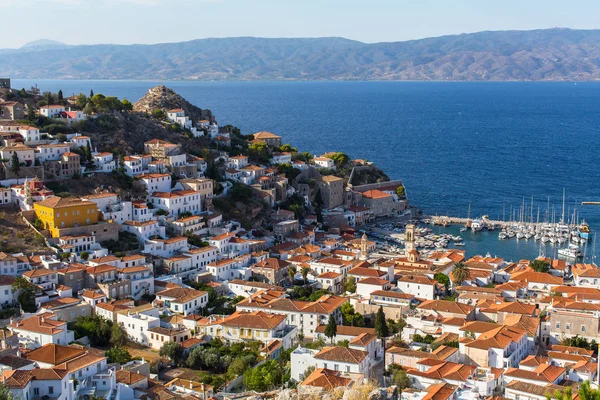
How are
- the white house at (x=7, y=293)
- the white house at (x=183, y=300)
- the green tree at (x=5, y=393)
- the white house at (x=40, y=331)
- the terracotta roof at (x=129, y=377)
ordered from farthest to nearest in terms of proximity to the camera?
1. the white house at (x=183, y=300)
2. the white house at (x=7, y=293)
3. the white house at (x=40, y=331)
4. the terracotta roof at (x=129, y=377)
5. the green tree at (x=5, y=393)

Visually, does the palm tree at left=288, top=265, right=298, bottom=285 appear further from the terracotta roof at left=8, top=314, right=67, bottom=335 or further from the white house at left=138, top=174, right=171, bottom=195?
the terracotta roof at left=8, top=314, right=67, bottom=335

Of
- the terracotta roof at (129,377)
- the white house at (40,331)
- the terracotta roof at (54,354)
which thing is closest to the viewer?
the terracotta roof at (129,377)

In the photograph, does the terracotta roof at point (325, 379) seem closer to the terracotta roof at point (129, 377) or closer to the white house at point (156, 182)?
the terracotta roof at point (129, 377)

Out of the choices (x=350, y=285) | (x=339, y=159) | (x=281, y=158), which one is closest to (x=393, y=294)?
(x=350, y=285)

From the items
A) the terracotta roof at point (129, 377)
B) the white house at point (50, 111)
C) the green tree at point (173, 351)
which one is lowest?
the green tree at point (173, 351)

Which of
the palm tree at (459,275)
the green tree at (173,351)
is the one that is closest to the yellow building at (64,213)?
the green tree at (173,351)

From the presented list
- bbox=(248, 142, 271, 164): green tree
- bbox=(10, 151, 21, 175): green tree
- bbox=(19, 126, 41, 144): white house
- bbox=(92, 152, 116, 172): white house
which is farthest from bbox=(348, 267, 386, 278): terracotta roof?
bbox=(19, 126, 41, 144): white house
